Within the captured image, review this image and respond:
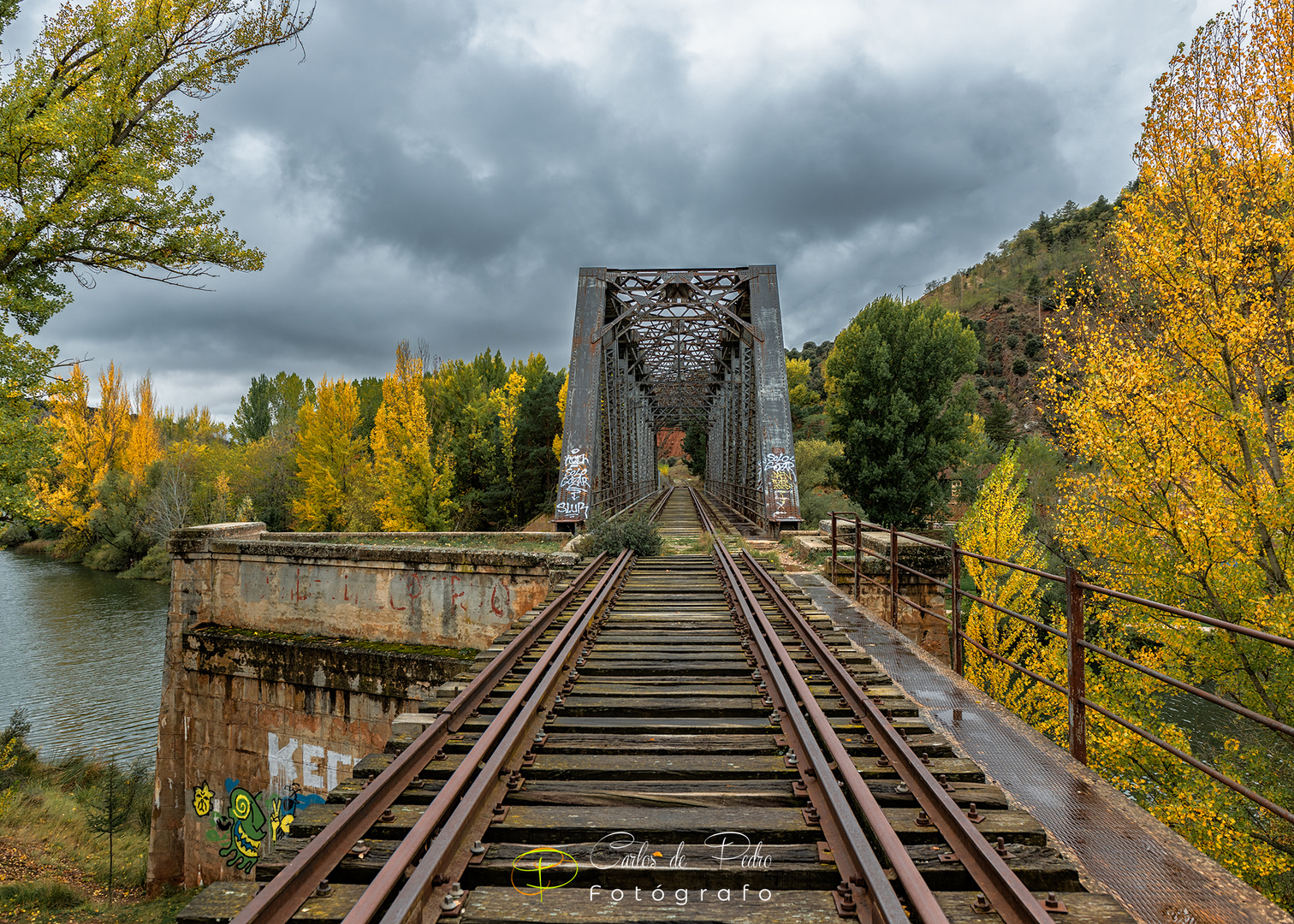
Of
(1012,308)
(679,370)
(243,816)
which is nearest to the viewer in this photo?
(243,816)

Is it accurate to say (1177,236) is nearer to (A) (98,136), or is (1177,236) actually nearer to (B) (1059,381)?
(B) (1059,381)

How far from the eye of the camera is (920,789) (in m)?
2.88

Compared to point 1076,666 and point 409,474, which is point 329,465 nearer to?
point 409,474

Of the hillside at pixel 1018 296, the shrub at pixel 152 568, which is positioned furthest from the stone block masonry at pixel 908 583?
the hillside at pixel 1018 296

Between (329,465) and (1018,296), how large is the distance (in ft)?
249

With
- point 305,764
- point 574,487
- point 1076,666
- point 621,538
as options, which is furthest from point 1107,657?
point 305,764

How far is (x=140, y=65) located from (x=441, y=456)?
25.7m

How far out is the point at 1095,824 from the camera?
117 inches

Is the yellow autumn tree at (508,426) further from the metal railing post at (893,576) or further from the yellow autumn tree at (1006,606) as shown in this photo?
the metal railing post at (893,576)

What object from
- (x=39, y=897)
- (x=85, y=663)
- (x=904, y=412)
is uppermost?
(x=904, y=412)

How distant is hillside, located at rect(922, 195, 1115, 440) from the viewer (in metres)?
60.2

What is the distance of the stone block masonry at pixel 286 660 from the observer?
959cm

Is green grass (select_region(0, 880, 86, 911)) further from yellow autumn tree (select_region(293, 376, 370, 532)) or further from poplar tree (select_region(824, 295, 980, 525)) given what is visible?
yellow autumn tree (select_region(293, 376, 370, 532))

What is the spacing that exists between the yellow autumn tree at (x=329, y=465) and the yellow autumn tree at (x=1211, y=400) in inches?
1279
